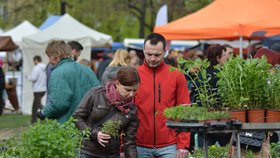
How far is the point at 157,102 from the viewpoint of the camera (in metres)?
7.12

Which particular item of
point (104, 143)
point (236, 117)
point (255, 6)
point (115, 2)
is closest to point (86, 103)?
point (104, 143)

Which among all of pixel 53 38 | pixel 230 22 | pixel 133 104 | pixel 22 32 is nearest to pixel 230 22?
pixel 230 22

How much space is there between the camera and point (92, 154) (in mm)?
6730

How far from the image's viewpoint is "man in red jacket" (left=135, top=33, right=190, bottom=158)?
7.12m

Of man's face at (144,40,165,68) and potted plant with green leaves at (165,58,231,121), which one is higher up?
man's face at (144,40,165,68)

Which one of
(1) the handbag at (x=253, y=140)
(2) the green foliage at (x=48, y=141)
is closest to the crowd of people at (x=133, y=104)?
(1) the handbag at (x=253, y=140)

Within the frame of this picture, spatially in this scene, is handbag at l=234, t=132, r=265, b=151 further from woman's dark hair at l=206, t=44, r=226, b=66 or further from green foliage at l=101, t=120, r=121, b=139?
woman's dark hair at l=206, t=44, r=226, b=66

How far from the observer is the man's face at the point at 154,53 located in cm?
708

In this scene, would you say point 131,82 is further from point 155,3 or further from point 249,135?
point 155,3

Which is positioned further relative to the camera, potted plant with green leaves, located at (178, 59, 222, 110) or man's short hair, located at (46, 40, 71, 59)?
man's short hair, located at (46, 40, 71, 59)

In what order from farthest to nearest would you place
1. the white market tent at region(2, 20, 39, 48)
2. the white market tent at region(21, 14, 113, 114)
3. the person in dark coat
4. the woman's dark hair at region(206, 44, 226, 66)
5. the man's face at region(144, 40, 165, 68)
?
the white market tent at region(2, 20, 39, 48)
the white market tent at region(21, 14, 113, 114)
the woman's dark hair at region(206, 44, 226, 66)
the man's face at region(144, 40, 165, 68)
the person in dark coat

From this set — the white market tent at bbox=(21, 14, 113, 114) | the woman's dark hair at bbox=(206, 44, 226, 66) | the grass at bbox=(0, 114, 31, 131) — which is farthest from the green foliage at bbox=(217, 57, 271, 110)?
the white market tent at bbox=(21, 14, 113, 114)

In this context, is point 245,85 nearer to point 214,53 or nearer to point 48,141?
point 48,141

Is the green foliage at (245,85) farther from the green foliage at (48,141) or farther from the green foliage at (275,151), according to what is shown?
the green foliage at (275,151)
